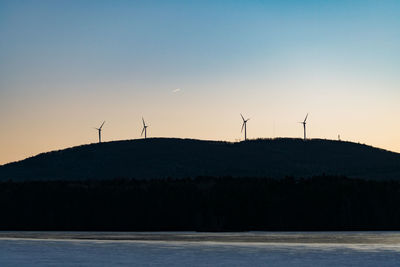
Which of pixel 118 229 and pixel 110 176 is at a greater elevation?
pixel 110 176

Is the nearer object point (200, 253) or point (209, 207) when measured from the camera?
point (200, 253)

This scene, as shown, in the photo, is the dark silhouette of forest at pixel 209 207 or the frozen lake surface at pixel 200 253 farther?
the dark silhouette of forest at pixel 209 207

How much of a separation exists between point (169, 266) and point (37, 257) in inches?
260

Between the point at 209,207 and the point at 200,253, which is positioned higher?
the point at 209,207

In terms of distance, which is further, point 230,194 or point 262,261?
point 230,194

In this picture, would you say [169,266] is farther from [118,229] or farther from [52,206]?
[52,206]

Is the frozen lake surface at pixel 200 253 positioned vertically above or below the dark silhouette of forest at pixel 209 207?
below

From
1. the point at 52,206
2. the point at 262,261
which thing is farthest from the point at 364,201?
the point at 262,261

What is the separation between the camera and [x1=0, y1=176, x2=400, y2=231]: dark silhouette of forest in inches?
2800

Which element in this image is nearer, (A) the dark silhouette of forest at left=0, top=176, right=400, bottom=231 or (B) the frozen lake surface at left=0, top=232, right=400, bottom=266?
(B) the frozen lake surface at left=0, top=232, right=400, bottom=266

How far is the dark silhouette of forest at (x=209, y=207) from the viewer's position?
71125mm

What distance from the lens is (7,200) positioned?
7950 cm

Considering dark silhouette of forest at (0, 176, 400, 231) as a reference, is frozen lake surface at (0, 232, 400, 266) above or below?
below

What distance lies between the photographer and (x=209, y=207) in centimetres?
7362
